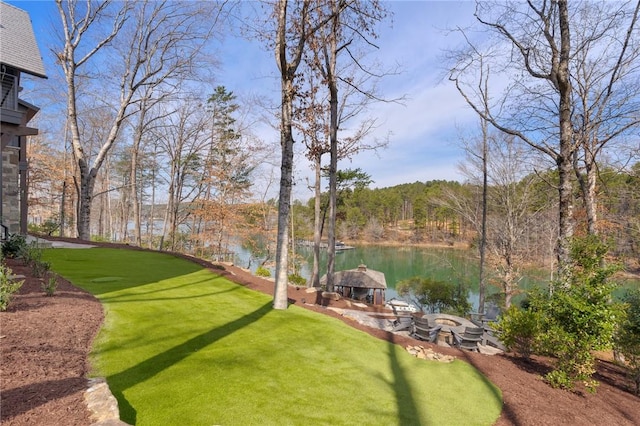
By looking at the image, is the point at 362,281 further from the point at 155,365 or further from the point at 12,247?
the point at 155,365

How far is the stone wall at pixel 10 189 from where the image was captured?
32.4ft

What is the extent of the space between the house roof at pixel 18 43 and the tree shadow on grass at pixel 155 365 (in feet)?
28.5

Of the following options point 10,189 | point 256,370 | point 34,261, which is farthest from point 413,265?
point 256,370

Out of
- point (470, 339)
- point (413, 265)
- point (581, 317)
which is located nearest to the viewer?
point (581, 317)

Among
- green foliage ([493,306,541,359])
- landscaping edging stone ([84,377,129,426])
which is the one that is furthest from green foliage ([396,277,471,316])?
landscaping edging stone ([84,377,129,426])

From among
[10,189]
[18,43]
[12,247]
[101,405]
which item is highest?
[18,43]

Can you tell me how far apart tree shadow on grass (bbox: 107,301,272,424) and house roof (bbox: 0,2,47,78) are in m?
8.68

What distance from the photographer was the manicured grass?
3.17m

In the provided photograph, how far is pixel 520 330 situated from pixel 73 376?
22.7ft

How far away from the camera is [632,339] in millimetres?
5672

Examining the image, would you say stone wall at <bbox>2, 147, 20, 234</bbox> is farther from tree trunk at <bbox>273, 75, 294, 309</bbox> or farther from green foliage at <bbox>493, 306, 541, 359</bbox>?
green foliage at <bbox>493, 306, 541, 359</bbox>

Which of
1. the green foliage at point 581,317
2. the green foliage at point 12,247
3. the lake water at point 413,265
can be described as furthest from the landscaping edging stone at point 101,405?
the lake water at point 413,265

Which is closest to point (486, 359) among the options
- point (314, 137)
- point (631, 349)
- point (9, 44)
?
point (631, 349)

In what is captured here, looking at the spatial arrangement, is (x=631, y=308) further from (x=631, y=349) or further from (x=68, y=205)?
(x=68, y=205)
